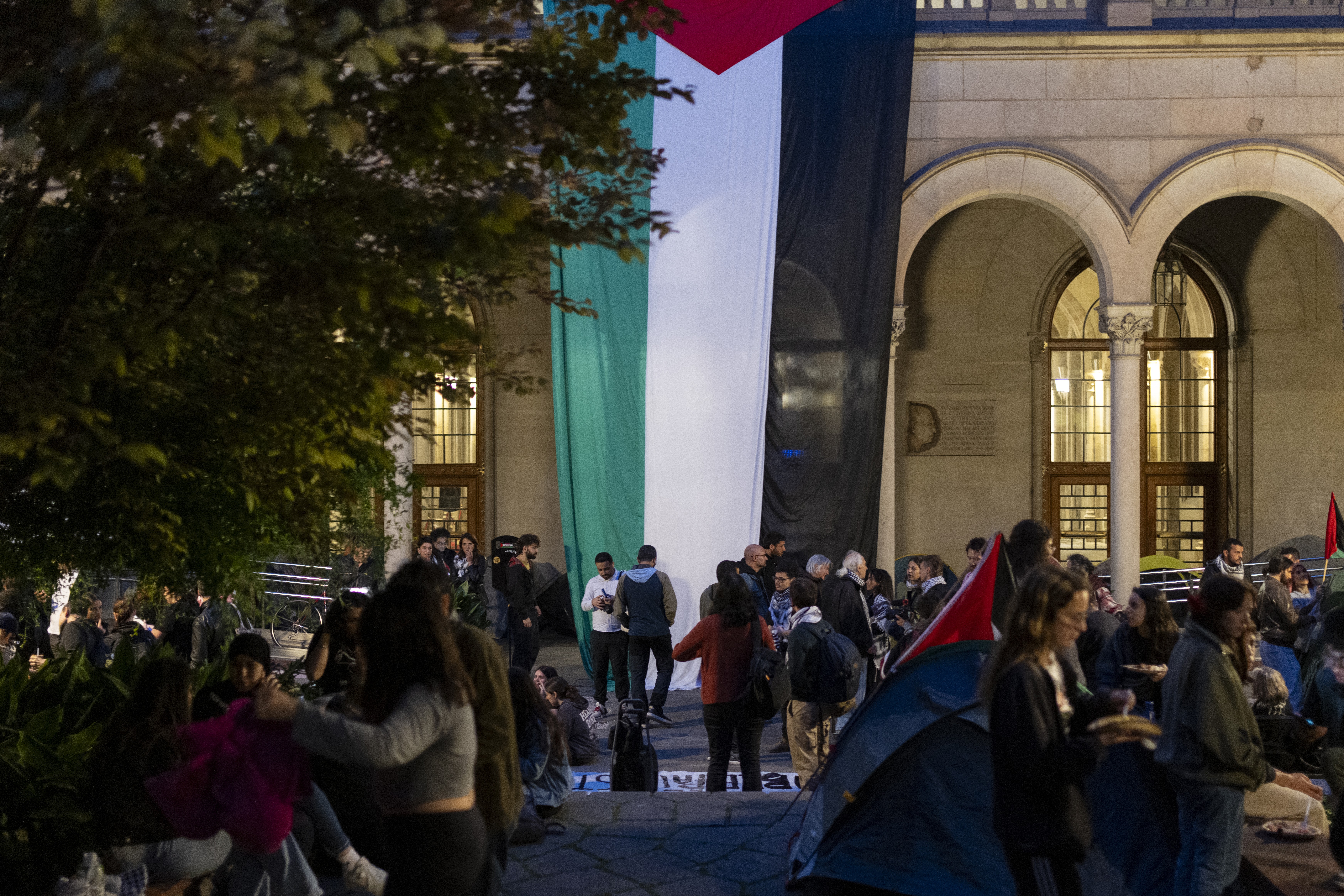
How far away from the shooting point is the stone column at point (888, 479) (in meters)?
14.8

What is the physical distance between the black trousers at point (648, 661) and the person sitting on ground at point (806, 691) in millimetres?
2485

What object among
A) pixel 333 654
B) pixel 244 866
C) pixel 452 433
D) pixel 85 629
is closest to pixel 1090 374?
pixel 452 433

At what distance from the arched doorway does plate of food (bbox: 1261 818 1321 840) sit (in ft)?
43.5

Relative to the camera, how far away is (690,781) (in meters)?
9.23

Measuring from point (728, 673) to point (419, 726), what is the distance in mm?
5280

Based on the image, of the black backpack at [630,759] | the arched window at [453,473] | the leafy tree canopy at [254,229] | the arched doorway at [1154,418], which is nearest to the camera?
the leafy tree canopy at [254,229]

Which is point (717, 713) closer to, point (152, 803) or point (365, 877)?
point (365, 877)

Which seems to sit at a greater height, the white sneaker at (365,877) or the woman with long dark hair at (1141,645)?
the woman with long dark hair at (1141,645)

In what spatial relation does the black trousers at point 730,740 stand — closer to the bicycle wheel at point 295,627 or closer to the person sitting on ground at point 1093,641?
the person sitting on ground at point 1093,641

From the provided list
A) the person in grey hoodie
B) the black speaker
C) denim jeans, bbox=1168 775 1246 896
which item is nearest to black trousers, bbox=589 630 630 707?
the person in grey hoodie

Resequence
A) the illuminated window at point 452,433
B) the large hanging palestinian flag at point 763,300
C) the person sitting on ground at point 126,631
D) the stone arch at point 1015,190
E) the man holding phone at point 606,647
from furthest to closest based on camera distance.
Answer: the illuminated window at point 452,433, the stone arch at point 1015,190, the large hanging palestinian flag at point 763,300, the man holding phone at point 606,647, the person sitting on ground at point 126,631

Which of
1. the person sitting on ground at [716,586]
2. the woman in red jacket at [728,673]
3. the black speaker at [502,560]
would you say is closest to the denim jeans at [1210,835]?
the woman in red jacket at [728,673]

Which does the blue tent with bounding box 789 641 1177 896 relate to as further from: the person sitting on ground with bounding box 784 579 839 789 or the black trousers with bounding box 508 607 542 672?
the black trousers with bounding box 508 607 542 672

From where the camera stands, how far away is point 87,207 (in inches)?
171
